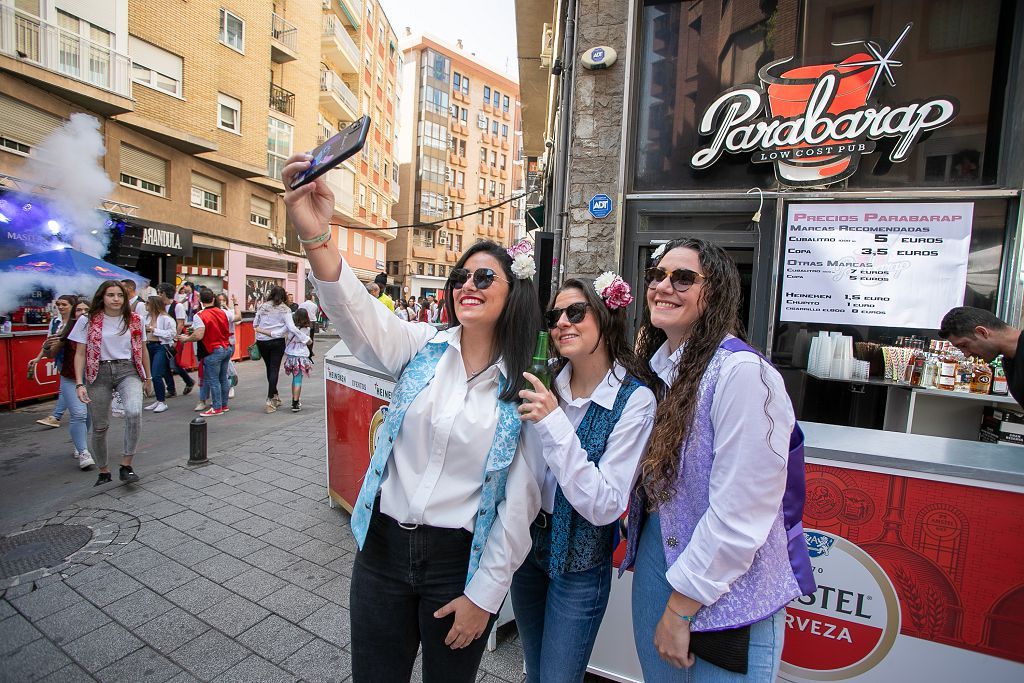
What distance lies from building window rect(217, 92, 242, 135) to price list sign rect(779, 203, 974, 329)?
68.4 ft

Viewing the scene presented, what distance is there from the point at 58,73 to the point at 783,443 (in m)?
18.8

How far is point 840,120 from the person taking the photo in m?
4.70

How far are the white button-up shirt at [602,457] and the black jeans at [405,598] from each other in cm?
38

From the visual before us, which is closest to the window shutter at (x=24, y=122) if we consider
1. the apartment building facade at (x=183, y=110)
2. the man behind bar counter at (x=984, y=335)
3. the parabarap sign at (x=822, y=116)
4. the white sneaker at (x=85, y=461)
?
the apartment building facade at (x=183, y=110)

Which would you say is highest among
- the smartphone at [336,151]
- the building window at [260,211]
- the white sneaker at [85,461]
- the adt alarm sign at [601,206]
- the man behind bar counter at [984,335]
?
the building window at [260,211]

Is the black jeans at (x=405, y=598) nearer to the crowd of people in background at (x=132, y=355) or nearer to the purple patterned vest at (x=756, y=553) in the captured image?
the purple patterned vest at (x=756, y=553)

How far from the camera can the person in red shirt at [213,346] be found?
7.28 meters

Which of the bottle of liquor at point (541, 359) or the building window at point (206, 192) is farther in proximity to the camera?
the building window at point (206, 192)

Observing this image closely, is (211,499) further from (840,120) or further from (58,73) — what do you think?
(58,73)

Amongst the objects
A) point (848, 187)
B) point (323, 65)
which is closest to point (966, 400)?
point (848, 187)

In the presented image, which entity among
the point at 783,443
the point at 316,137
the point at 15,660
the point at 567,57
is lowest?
the point at 15,660

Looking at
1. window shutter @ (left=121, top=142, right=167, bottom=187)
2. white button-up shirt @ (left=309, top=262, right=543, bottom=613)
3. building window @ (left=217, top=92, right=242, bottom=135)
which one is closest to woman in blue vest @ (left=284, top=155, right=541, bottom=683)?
white button-up shirt @ (left=309, top=262, right=543, bottom=613)

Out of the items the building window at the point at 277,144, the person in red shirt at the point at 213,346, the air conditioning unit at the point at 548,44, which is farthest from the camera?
the building window at the point at 277,144

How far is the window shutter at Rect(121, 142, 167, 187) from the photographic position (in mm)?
15453
